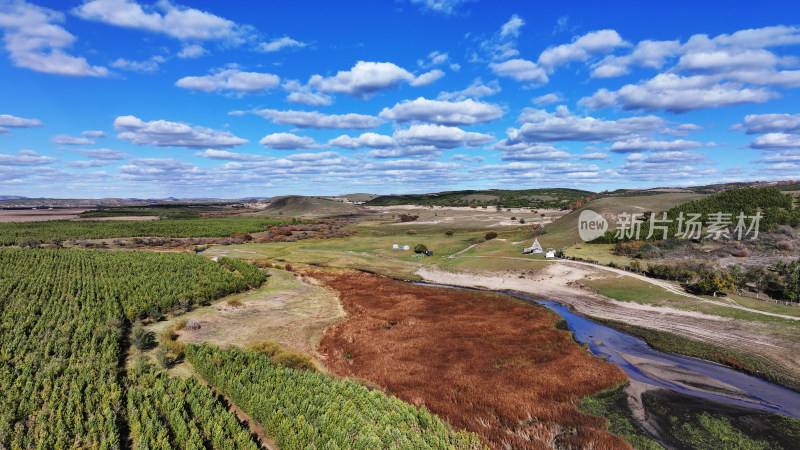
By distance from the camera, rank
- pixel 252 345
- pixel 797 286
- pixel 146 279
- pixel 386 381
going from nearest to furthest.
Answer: pixel 386 381, pixel 252 345, pixel 797 286, pixel 146 279

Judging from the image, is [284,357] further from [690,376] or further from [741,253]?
[741,253]

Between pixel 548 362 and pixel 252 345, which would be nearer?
pixel 548 362

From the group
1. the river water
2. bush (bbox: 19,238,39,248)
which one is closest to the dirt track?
the river water

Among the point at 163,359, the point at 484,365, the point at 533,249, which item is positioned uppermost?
the point at 533,249

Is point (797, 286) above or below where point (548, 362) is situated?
above

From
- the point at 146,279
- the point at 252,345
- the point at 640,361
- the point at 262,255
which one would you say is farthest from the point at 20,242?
the point at 640,361

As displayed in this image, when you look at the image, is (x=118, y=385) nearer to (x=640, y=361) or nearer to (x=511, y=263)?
(x=640, y=361)

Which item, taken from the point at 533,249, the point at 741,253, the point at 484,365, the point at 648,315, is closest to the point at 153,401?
the point at 484,365

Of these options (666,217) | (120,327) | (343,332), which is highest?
(666,217)
